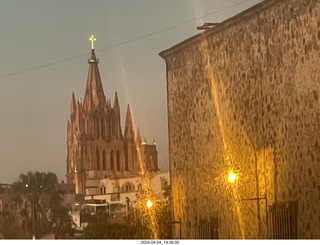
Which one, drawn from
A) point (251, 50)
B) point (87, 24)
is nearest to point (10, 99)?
point (87, 24)

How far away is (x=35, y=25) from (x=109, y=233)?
145 centimetres

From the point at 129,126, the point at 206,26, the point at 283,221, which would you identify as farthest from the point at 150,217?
the point at 206,26

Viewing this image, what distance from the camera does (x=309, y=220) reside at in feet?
14.9

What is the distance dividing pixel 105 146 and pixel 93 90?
391mm

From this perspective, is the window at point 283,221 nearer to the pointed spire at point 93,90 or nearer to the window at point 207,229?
the window at point 207,229

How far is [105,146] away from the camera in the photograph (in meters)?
5.37

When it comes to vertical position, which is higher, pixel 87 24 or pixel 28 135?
pixel 87 24

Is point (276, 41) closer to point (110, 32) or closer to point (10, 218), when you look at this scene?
point (110, 32)

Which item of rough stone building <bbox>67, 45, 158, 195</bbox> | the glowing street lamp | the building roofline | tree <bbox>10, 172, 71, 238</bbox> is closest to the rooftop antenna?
the building roofline

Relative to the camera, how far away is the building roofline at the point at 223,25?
473cm

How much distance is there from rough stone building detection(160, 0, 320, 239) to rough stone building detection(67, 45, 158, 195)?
258 mm

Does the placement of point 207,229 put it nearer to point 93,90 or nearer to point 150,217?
point 150,217

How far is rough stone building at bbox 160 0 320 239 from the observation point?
454 cm

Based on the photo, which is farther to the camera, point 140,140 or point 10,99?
point 10,99
